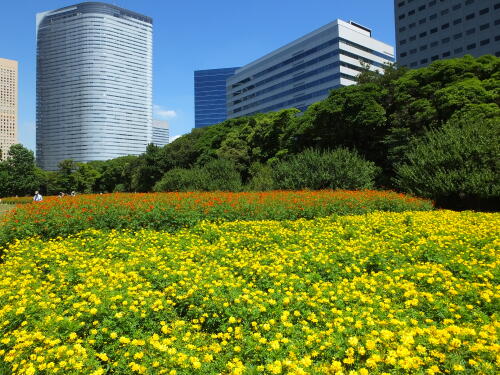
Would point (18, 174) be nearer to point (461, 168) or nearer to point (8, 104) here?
point (461, 168)

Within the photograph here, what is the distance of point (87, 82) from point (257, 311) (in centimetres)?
14836

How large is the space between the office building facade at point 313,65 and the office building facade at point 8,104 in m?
104

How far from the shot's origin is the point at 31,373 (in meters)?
2.42

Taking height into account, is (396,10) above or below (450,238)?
above

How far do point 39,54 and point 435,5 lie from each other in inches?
5733

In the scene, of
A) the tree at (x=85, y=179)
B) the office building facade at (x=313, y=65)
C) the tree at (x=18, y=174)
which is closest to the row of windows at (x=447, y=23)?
the office building facade at (x=313, y=65)

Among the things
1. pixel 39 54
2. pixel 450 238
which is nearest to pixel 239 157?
pixel 450 238

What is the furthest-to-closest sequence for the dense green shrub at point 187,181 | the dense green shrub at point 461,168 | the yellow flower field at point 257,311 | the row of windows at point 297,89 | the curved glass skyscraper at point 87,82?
the curved glass skyscraper at point 87,82
the row of windows at point 297,89
the dense green shrub at point 187,181
the dense green shrub at point 461,168
the yellow flower field at point 257,311

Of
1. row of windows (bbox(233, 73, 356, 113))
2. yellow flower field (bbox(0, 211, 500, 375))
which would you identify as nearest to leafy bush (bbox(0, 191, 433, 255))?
yellow flower field (bbox(0, 211, 500, 375))

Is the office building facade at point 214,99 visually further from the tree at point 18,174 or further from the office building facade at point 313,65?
the tree at point 18,174

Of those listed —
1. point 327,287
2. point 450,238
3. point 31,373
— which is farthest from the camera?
point 450,238

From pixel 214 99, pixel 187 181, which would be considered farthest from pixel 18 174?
pixel 214 99

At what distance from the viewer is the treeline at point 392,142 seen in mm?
13102

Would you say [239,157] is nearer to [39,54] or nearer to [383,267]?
[383,267]
